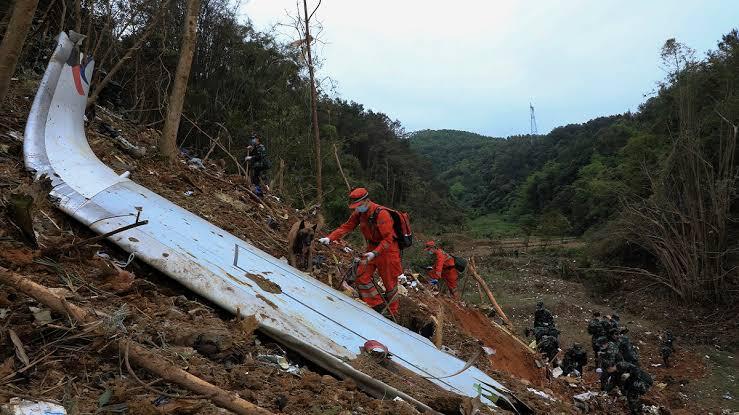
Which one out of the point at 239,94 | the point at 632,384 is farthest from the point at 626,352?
the point at 239,94

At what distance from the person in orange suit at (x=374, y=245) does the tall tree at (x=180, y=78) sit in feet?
9.36

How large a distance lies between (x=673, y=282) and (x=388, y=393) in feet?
52.5

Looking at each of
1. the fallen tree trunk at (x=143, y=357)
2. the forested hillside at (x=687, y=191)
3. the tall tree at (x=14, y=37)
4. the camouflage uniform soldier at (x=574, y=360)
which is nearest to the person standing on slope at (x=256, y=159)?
the tall tree at (x=14, y=37)

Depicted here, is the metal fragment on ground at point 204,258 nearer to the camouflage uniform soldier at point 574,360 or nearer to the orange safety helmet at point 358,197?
the orange safety helmet at point 358,197

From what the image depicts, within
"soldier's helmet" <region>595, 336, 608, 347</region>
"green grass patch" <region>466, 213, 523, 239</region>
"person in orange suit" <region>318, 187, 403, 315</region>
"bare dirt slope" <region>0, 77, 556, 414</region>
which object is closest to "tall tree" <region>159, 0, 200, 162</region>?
"bare dirt slope" <region>0, 77, 556, 414</region>

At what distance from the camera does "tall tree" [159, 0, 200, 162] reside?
22.8 ft

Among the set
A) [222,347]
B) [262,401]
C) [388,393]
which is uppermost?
[222,347]

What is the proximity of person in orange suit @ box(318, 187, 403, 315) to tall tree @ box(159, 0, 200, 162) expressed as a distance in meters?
2.85

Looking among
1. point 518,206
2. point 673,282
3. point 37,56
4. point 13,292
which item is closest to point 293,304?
point 13,292

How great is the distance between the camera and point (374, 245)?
19.1ft

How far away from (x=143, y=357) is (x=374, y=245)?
3.56 m

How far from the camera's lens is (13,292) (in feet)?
8.59

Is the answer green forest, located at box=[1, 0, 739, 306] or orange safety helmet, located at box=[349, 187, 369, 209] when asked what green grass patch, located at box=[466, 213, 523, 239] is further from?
orange safety helmet, located at box=[349, 187, 369, 209]

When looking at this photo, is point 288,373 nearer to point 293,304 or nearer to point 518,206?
point 293,304
